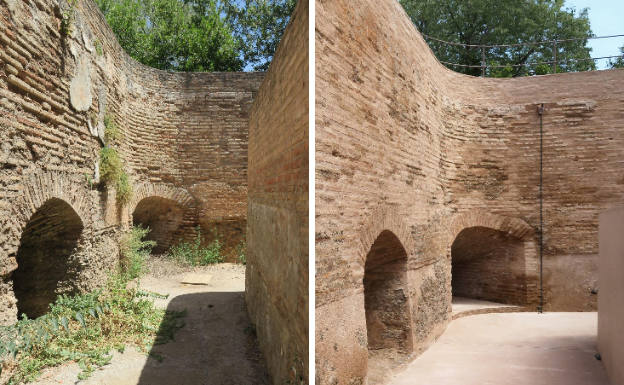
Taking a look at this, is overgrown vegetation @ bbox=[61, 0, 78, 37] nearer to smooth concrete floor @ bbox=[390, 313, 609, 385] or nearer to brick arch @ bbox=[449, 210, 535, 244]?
smooth concrete floor @ bbox=[390, 313, 609, 385]

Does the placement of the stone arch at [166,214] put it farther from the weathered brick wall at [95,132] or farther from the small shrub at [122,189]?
the small shrub at [122,189]

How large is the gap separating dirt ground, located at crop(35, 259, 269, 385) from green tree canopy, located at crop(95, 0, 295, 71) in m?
12.3

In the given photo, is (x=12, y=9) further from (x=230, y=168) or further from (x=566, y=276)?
(x=566, y=276)

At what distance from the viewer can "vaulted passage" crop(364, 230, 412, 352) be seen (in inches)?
190

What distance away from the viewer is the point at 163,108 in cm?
1007

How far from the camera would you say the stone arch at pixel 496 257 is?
7.68 metres

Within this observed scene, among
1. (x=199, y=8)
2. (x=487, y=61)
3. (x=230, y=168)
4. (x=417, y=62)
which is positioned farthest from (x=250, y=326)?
(x=199, y=8)

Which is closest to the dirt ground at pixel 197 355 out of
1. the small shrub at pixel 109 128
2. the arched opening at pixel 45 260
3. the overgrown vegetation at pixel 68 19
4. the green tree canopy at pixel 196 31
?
the arched opening at pixel 45 260

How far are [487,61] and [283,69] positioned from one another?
626 inches

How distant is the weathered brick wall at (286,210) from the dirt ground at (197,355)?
418 millimetres

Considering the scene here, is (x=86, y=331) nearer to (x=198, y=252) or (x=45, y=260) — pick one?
(x=45, y=260)

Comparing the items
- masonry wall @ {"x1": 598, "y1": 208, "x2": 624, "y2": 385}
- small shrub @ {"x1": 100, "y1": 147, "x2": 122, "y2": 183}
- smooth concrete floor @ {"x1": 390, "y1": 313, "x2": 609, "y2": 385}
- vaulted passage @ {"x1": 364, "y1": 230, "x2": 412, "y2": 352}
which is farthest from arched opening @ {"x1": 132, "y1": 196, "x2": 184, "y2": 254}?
masonry wall @ {"x1": 598, "y1": 208, "x2": 624, "y2": 385}

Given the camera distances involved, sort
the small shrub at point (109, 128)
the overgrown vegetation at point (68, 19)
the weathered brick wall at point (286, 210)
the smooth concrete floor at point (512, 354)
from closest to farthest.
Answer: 1. the weathered brick wall at point (286, 210)
2. the smooth concrete floor at point (512, 354)
3. the overgrown vegetation at point (68, 19)
4. the small shrub at point (109, 128)

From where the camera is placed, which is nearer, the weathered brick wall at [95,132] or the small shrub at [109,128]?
the weathered brick wall at [95,132]
